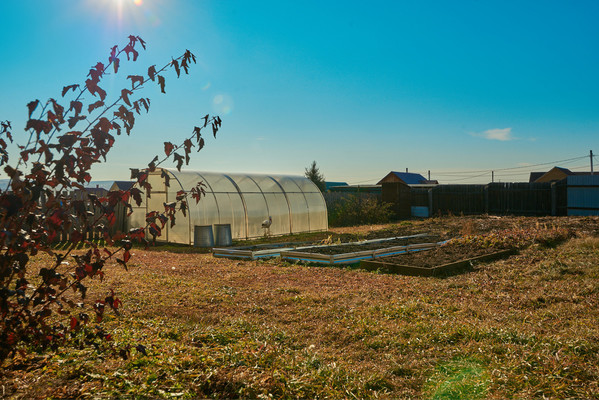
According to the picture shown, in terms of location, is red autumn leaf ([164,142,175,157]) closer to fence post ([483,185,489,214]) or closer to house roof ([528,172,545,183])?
fence post ([483,185,489,214])

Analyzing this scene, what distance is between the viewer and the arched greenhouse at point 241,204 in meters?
15.4

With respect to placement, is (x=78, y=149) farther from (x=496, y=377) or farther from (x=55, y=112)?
(x=496, y=377)

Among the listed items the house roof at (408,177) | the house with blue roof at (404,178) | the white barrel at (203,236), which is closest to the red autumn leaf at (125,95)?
the white barrel at (203,236)

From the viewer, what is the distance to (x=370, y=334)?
4.88 meters

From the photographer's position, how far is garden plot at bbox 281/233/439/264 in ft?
33.4

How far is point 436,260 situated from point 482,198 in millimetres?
16583

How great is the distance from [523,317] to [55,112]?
17.6 ft

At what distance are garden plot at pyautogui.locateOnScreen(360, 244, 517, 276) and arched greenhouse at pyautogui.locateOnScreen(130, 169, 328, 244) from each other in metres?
7.10

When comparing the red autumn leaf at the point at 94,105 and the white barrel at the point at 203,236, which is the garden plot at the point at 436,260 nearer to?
the white barrel at the point at 203,236

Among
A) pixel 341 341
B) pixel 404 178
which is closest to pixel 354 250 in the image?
pixel 341 341

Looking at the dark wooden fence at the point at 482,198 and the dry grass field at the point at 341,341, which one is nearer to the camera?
the dry grass field at the point at 341,341

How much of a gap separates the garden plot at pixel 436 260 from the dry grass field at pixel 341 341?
459 millimetres

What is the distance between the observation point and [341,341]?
4.73 metres

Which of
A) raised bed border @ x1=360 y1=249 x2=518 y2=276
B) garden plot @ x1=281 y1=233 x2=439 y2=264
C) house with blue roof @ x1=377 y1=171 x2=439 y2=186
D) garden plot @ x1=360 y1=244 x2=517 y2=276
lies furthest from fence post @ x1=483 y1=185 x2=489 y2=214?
raised bed border @ x1=360 y1=249 x2=518 y2=276
